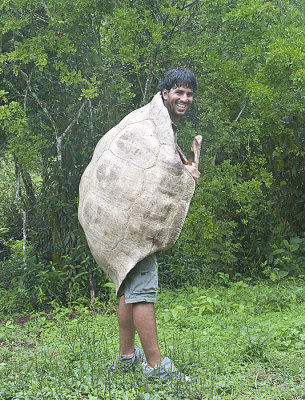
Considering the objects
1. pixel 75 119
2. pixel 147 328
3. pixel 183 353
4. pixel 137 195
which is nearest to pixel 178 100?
pixel 137 195

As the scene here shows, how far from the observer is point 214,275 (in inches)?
303

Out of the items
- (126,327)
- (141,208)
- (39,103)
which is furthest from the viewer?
(39,103)

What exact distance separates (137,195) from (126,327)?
34.7 inches

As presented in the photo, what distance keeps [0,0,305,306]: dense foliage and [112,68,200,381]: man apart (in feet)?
7.26

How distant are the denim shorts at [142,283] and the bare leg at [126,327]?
15cm

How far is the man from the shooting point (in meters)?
3.54

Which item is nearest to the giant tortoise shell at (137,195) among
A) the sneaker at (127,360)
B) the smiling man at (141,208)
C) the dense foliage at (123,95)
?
the smiling man at (141,208)

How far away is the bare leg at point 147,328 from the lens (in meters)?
3.53

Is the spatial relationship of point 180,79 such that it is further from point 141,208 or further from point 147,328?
point 147,328

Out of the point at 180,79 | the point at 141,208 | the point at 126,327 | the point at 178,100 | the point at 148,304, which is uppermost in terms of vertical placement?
the point at 180,79

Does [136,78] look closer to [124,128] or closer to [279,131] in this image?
[279,131]

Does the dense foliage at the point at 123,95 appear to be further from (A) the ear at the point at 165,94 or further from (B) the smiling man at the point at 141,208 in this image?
(B) the smiling man at the point at 141,208

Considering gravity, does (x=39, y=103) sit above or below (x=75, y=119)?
above

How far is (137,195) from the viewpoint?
351 cm
